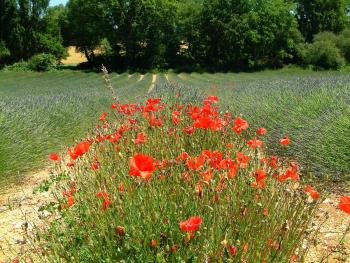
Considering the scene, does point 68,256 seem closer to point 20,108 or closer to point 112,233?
point 112,233

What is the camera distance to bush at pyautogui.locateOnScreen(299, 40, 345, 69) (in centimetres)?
3309

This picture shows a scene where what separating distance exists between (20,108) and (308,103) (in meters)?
4.40

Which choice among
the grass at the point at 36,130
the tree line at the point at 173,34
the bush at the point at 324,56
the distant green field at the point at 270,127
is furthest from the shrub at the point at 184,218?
the bush at the point at 324,56

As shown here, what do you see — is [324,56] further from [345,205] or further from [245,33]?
[345,205]

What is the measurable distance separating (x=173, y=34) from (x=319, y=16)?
13.6 meters


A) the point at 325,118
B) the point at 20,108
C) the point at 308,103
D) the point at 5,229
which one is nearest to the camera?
the point at 5,229

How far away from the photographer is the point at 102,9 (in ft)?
121

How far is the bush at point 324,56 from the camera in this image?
109 ft

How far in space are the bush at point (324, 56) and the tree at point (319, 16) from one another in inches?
284

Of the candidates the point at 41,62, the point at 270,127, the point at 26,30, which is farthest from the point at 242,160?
the point at 26,30

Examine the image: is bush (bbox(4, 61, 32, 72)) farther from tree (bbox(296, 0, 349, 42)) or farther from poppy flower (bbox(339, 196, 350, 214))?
poppy flower (bbox(339, 196, 350, 214))

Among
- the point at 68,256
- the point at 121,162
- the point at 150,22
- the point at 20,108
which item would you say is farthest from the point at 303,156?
the point at 150,22

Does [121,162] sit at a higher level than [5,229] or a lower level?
higher

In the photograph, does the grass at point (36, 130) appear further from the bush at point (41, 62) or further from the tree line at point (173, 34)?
the bush at point (41, 62)
